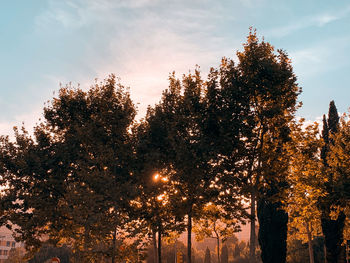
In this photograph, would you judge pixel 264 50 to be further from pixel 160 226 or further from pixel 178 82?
pixel 160 226

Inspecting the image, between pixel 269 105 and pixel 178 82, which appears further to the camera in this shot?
pixel 178 82

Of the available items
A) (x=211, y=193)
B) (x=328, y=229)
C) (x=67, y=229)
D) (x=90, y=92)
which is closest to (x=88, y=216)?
(x=67, y=229)

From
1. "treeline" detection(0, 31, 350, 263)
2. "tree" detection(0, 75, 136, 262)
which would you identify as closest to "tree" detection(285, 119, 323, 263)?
"treeline" detection(0, 31, 350, 263)

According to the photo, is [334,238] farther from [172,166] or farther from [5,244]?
[5,244]

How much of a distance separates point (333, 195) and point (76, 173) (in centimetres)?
2107

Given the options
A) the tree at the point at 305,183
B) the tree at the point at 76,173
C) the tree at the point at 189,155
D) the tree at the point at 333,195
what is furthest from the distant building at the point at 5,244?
the tree at the point at 305,183

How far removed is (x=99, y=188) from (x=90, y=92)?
9447 millimetres

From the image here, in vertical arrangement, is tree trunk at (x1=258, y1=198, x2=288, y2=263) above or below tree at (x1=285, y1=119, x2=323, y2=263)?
below

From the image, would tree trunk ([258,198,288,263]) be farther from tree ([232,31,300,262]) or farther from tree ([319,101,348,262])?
tree ([232,31,300,262])

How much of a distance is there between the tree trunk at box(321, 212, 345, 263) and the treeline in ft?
27.5

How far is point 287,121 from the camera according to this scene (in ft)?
74.4

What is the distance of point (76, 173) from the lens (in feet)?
90.5

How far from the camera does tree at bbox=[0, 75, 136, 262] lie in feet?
80.7

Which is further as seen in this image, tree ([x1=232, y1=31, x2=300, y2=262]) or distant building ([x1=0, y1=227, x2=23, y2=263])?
distant building ([x1=0, y1=227, x2=23, y2=263])
